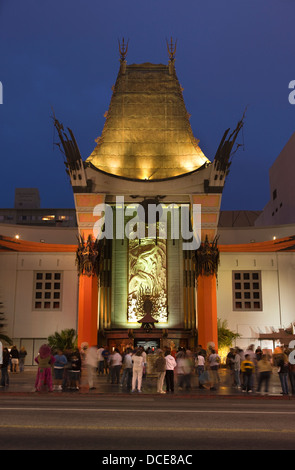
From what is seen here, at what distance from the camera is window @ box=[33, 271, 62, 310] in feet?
114

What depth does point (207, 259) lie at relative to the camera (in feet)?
106

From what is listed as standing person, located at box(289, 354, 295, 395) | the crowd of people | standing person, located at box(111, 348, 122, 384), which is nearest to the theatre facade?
standing person, located at box(111, 348, 122, 384)

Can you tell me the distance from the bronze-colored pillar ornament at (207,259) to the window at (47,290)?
30.0ft

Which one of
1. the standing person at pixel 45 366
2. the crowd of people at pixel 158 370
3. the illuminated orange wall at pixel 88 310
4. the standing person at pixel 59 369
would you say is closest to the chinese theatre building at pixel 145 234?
the illuminated orange wall at pixel 88 310

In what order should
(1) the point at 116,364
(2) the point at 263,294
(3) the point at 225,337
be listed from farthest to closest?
(2) the point at 263,294, (3) the point at 225,337, (1) the point at 116,364

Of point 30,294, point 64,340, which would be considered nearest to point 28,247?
point 30,294

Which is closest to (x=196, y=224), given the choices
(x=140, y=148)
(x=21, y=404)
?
(x=140, y=148)

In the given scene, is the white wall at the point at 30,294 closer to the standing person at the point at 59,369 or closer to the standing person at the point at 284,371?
the standing person at the point at 59,369

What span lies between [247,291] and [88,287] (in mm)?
10290

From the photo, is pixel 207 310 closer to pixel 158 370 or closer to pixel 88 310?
pixel 88 310

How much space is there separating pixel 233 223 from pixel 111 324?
30.6 metres

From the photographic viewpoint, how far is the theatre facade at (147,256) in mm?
32344
